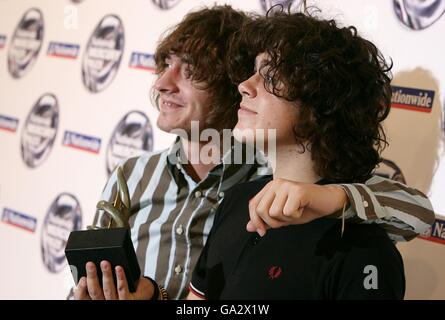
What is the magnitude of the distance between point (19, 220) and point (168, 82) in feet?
3.38

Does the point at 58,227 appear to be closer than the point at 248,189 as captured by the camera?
No

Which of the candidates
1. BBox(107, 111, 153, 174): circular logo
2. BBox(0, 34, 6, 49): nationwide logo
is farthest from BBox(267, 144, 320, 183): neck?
BBox(0, 34, 6, 49): nationwide logo

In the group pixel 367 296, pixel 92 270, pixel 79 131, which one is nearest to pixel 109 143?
pixel 79 131

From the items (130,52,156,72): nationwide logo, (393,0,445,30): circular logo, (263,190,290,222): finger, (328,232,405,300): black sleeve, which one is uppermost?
(393,0,445,30): circular logo

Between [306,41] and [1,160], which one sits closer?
[306,41]

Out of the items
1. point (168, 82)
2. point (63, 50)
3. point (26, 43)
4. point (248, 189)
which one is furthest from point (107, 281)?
point (26, 43)

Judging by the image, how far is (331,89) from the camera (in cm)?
96

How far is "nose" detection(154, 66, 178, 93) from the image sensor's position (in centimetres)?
130

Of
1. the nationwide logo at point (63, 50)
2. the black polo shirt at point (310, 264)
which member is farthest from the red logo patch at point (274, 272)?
the nationwide logo at point (63, 50)

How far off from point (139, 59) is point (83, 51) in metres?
0.26

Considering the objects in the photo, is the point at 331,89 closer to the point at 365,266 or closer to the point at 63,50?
the point at 365,266

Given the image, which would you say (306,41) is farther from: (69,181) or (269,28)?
(69,181)

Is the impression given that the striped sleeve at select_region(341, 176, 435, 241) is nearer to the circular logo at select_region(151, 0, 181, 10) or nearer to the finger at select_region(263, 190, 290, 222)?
the finger at select_region(263, 190, 290, 222)

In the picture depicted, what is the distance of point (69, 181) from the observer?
1939mm
